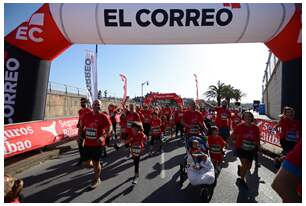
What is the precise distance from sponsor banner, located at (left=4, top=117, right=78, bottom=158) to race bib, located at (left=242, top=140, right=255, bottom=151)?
623 centimetres

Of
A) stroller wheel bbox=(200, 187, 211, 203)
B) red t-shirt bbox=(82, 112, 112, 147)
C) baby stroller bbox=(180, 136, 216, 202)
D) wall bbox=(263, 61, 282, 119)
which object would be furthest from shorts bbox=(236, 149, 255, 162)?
wall bbox=(263, 61, 282, 119)

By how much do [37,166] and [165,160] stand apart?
4.16m

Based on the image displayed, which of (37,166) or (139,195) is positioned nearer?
(139,195)

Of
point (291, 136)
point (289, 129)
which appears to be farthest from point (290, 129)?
point (291, 136)

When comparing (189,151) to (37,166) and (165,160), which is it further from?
(37,166)

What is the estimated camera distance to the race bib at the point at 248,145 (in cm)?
511

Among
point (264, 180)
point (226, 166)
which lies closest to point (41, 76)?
point (226, 166)

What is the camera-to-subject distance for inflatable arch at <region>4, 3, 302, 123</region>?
18.6 ft

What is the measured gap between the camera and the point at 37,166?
6.73m

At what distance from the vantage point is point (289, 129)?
5.75 m

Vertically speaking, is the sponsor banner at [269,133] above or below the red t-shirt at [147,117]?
below

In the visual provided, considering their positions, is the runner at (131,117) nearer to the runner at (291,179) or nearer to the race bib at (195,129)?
the race bib at (195,129)

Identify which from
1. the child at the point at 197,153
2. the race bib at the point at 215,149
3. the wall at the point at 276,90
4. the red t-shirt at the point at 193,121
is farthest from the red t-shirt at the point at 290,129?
the wall at the point at 276,90

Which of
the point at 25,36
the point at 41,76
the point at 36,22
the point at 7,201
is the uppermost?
the point at 36,22
